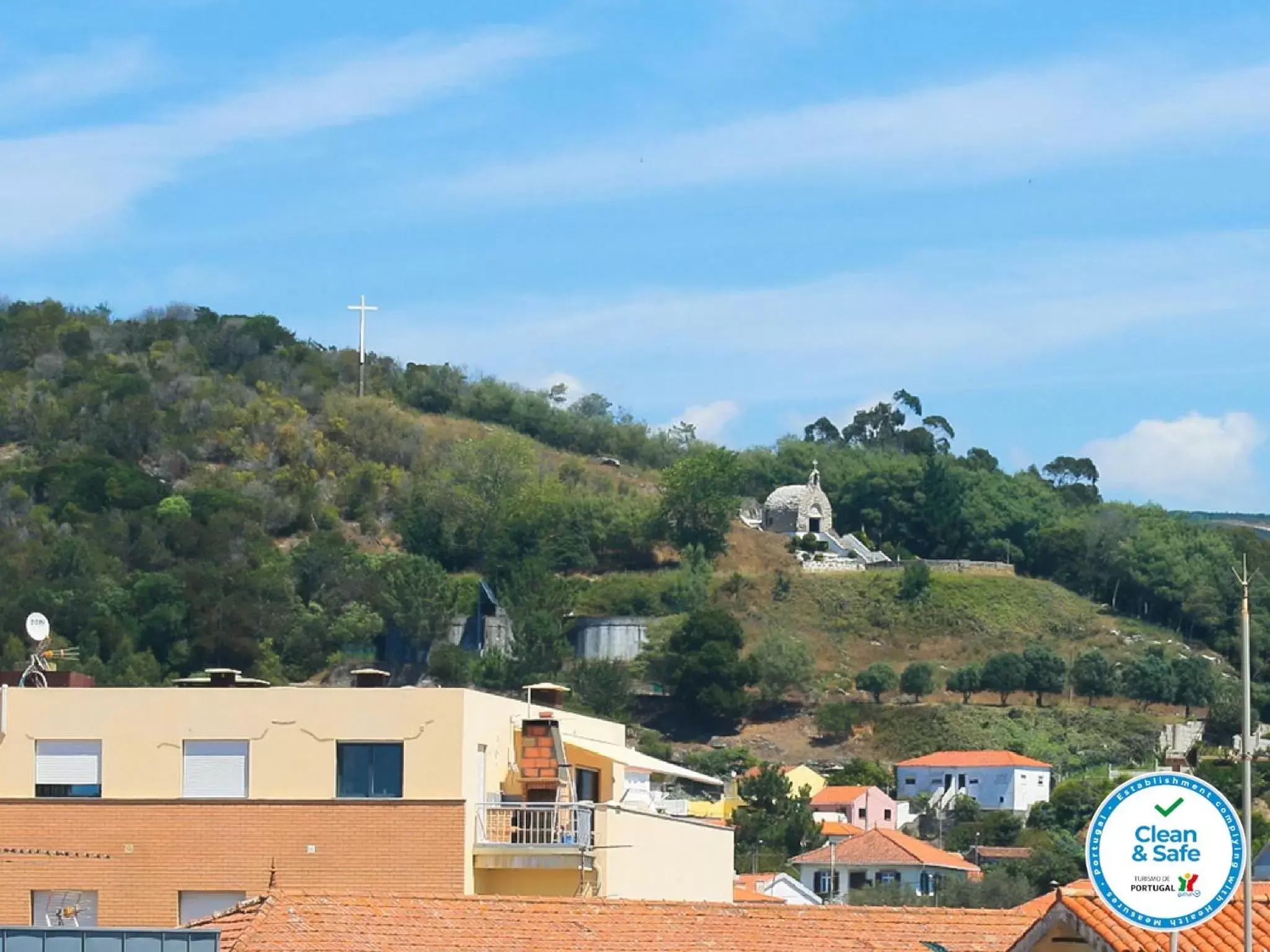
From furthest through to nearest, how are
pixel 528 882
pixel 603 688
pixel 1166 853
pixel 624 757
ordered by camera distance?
pixel 603 688, pixel 624 757, pixel 528 882, pixel 1166 853

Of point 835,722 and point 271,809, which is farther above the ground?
point 835,722

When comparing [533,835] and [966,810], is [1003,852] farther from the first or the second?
[533,835]

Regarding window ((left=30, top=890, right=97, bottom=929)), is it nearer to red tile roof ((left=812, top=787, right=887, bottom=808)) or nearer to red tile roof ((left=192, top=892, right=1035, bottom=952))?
red tile roof ((left=192, top=892, right=1035, bottom=952))

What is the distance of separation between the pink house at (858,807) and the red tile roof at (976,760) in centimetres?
621

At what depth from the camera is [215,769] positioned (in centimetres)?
3334

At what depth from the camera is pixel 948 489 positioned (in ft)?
530

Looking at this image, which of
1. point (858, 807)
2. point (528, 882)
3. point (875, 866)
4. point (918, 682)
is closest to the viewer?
point (528, 882)

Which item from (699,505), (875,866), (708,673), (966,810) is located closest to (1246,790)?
(875,866)

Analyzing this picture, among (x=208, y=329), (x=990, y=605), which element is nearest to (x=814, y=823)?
(x=990, y=605)

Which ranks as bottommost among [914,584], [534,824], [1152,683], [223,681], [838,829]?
[534,824]

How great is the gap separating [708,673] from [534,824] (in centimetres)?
9679

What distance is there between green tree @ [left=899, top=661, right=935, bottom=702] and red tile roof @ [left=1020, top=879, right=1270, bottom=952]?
11685cm

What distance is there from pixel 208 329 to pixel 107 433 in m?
22.2

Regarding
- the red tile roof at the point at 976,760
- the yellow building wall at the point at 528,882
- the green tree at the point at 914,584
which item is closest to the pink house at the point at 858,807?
the red tile roof at the point at 976,760
